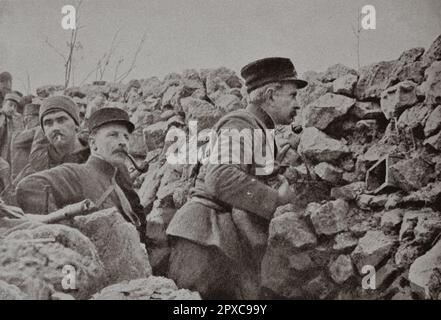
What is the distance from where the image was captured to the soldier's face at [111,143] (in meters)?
6.59

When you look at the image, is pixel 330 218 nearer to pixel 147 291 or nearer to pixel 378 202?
pixel 378 202

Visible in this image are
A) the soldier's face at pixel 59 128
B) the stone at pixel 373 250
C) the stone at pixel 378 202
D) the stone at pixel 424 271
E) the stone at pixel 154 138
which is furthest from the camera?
the stone at pixel 154 138

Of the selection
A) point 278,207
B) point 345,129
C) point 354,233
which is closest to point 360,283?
point 354,233

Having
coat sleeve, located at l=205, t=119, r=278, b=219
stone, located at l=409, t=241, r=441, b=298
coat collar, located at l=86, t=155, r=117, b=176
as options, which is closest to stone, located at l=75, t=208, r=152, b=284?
coat collar, located at l=86, t=155, r=117, b=176

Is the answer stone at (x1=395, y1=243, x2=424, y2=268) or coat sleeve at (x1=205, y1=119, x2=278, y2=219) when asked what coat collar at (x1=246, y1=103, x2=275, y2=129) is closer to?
coat sleeve at (x1=205, y1=119, x2=278, y2=219)

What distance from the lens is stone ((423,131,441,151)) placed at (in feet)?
20.3

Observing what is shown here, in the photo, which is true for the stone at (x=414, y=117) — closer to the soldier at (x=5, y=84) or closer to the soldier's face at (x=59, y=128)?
the soldier's face at (x=59, y=128)

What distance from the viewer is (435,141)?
244 inches

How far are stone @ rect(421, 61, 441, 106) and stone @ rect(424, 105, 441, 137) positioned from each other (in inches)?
3.8

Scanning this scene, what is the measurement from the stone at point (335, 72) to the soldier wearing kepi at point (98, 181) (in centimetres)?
212

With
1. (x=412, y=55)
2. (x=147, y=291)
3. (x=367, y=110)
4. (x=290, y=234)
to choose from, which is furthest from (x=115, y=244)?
(x=412, y=55)

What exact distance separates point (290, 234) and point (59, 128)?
8.55 ft

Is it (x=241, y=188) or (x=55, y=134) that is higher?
(x=55, y=134)

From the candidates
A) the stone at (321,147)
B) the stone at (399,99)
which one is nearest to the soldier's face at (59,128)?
the stone at (321,147)
